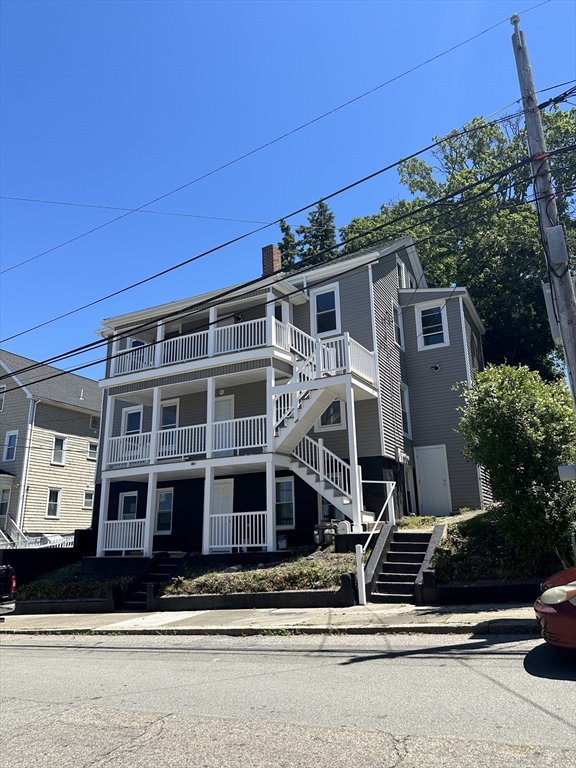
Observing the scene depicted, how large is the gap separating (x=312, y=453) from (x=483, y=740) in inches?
513

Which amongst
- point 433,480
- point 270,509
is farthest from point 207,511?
point 433,480

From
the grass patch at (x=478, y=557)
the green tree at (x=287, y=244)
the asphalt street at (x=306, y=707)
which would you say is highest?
the green tree at (x=287, y=244)

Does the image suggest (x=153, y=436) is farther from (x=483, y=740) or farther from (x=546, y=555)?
(x=483, y=740)

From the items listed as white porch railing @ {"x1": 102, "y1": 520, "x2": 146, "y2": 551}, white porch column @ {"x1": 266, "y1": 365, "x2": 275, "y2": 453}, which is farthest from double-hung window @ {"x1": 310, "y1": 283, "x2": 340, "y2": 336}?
white porch railing @ {"x1": 102, "y1": 520, "x2": 146, "y2": 551}

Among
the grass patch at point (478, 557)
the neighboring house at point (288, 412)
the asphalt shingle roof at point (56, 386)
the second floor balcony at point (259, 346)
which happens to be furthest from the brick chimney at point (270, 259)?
the asphalt shingle roof at point (56, 386)

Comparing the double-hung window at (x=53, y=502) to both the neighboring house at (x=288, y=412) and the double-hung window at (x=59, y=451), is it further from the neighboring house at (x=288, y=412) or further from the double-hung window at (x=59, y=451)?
the neighboring house at (x=288, y=412)

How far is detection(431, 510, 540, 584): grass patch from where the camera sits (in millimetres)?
11594

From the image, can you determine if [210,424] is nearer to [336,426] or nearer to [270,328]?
[270,328]

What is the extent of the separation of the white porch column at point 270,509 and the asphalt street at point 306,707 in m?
7.20

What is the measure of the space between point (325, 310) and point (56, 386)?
18.3 m

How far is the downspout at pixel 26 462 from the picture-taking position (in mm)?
27567

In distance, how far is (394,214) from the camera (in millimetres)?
36500

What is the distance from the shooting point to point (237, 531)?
16.6 meters

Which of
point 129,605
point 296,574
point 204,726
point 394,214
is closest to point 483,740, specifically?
point 204,726
